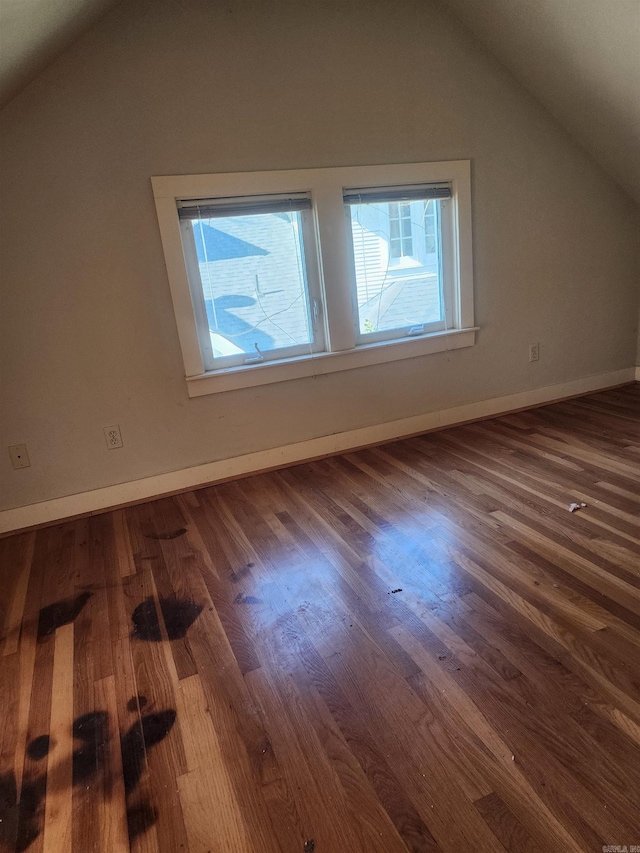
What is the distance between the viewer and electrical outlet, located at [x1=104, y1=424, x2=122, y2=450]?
9.35 feet

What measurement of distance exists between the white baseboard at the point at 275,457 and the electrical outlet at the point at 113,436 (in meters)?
0.24

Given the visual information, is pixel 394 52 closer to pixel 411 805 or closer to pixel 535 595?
pixel 535 595

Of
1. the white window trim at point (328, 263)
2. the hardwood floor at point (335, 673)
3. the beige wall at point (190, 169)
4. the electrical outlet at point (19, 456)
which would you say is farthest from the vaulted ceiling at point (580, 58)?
the electrical outlet at point (19, 456)

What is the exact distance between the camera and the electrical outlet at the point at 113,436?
285 centimetres

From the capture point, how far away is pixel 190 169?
8.86ft

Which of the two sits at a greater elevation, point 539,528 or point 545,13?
point 545,13

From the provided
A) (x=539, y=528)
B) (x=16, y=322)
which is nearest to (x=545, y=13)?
(x=539, y=528)

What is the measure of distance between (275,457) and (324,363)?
67 centimetres

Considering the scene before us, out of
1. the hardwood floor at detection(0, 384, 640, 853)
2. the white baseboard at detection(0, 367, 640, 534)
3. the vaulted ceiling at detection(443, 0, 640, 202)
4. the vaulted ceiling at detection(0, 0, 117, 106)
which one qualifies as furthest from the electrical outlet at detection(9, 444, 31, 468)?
the vaulted ceiling at detection(443, 0, 640, 202)

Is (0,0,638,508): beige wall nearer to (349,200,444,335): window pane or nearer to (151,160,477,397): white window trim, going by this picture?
(151,160,477,397): white window trim

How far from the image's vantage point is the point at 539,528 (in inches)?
90.9

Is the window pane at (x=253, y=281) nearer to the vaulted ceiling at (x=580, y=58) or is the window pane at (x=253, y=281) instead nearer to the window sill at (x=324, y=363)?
the window sill at (x=324, y=363)

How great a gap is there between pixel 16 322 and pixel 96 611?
148 centimetres

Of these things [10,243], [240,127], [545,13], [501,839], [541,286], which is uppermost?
→ [545,13]
